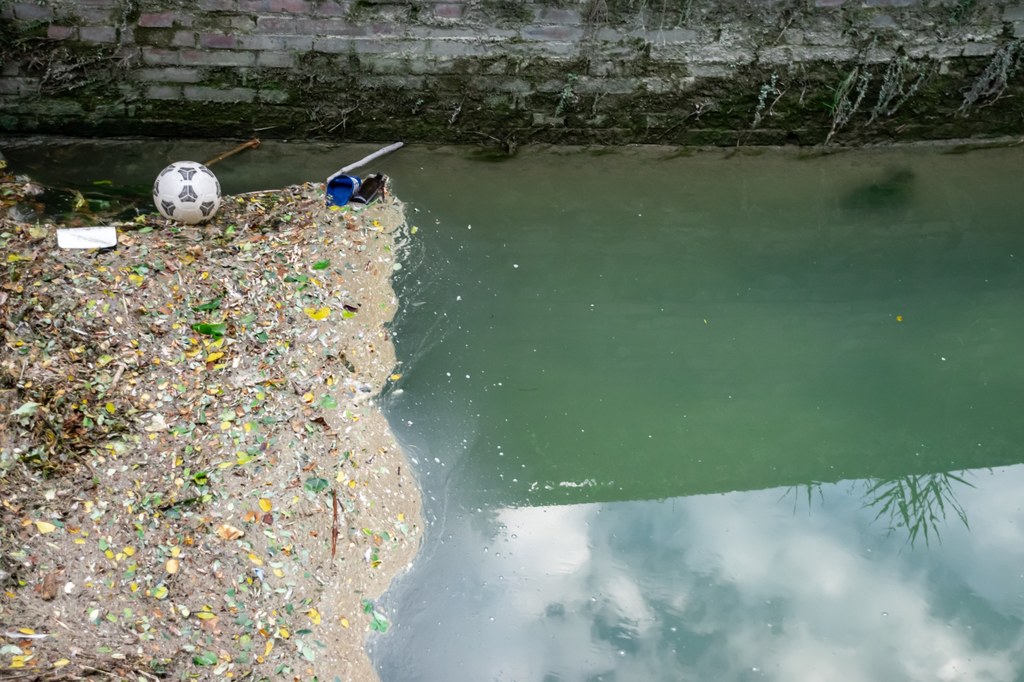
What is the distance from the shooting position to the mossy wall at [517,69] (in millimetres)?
4941

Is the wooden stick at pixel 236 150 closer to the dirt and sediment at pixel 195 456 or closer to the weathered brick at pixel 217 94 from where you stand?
the weathered brick at pixel 217 94

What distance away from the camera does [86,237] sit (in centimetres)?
416

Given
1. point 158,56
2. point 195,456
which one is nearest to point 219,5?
point 158,56

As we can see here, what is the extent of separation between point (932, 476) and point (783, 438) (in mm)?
678

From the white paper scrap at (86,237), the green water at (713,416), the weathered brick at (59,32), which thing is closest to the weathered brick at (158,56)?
the weathered brick at (59,32)

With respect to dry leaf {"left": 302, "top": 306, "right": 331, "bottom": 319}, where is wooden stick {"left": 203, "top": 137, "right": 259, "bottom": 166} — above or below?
above

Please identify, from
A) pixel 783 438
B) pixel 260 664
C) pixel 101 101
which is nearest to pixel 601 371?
pixel 783 438

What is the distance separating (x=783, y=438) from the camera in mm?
4051

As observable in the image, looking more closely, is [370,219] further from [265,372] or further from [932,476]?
[932,476]

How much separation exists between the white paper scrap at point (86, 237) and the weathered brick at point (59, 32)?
1.36 meters

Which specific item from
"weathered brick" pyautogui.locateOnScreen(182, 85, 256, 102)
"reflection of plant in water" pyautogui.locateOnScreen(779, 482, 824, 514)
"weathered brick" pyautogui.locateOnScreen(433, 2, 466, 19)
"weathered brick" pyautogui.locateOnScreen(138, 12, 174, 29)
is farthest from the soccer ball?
"reflection of plant in water" pyautogui.locateOnScreen(779, 482, 824, 514)

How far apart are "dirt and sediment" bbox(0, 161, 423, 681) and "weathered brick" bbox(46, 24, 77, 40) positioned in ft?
3.18

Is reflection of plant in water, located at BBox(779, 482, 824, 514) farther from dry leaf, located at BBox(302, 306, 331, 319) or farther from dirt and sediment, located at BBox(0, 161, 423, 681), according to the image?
dry leaf, located at BBox(302, 306, 331, 319)

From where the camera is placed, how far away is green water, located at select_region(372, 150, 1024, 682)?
3.39m
